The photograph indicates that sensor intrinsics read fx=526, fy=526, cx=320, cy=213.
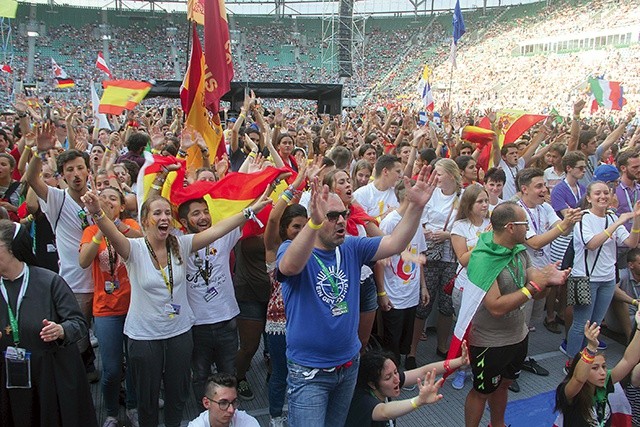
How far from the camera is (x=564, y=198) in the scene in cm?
541

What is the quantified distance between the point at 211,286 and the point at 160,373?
616 millimetres

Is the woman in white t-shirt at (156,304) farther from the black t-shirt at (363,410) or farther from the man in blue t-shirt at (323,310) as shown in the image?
the black t-shirt at (363,410)

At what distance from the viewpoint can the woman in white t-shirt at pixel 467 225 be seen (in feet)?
13.3

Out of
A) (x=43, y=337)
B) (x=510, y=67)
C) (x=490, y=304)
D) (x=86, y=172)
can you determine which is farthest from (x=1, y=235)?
(x=510, y=67)

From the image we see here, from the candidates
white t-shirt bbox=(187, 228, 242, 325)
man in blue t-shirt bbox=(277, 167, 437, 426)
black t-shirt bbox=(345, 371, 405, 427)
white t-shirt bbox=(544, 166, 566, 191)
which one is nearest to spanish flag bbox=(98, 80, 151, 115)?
white t-shirt bbox=(187, 228, 242, 325)

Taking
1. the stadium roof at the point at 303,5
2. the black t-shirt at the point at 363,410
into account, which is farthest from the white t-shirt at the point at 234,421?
the stadium roof at the point at 303,5

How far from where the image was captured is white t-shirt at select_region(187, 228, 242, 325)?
11.2 ft

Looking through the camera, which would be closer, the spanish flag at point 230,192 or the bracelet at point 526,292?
the bracelet at point 526,292

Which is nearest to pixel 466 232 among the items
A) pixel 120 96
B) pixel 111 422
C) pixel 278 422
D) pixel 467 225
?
pixel 467 225

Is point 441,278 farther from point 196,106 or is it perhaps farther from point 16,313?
point 16,313

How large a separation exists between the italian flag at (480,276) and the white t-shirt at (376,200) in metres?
1.47

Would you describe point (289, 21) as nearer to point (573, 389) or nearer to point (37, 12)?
point (37, 12)

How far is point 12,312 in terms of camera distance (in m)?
2.67

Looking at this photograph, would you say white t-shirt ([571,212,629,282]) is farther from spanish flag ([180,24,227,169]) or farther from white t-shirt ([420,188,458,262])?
spanish flag ([180,24,227,169])
